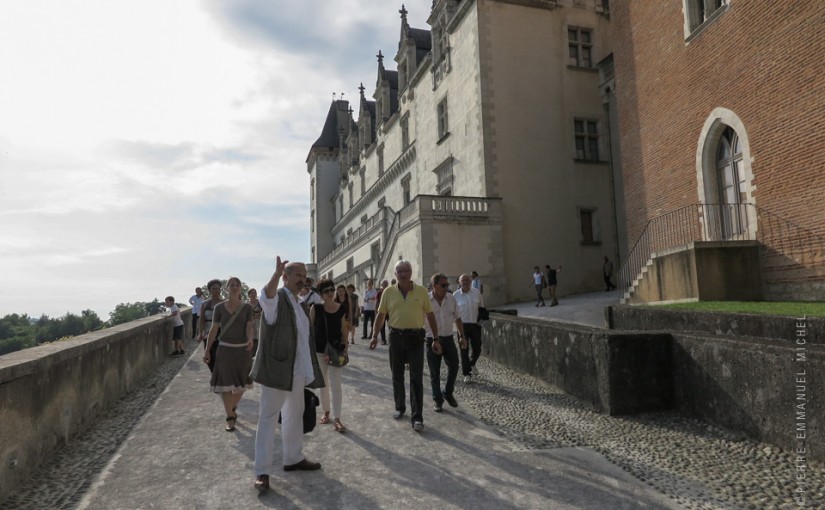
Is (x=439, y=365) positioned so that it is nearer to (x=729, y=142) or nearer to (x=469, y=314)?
(x=469, y=314)

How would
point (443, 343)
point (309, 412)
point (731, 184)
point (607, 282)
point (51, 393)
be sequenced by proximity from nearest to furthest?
point (309, 412) → point (51, 393) → point (443, 343) → point (731, 184) → point (607, 282)

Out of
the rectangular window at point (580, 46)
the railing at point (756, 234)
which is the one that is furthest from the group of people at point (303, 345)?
the rectangular window at point (580, 46)

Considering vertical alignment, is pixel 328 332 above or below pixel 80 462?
above

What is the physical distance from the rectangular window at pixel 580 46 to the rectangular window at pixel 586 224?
22.7 ft

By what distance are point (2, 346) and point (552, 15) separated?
3928 inches

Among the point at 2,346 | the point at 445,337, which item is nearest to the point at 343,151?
the point at 445,337

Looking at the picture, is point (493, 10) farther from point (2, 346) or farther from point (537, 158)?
point (2, 346)

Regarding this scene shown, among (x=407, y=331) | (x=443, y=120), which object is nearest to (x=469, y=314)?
(x=407, y=331)

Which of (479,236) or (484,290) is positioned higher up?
Answer: (479,236)

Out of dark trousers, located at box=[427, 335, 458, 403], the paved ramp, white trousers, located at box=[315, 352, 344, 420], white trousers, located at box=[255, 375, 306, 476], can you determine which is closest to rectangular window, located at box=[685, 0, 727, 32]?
dark trousers, located at box=[427, 335, 458, 403]

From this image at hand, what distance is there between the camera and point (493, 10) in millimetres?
22078

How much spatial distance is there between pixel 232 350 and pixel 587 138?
21187 mm

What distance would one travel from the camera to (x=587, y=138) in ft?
76.6

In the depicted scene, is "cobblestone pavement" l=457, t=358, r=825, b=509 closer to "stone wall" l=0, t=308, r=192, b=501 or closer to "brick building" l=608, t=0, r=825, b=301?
"stone wall" l=0, t=308, r=192, b=501
